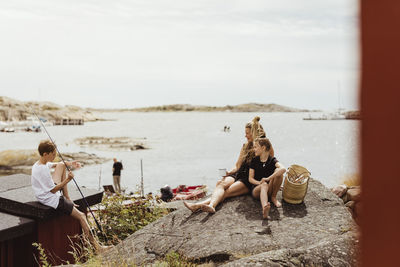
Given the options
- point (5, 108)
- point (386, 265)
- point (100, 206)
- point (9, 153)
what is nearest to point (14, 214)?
point (100, 206)

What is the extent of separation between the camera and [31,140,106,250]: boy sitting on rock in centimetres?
676

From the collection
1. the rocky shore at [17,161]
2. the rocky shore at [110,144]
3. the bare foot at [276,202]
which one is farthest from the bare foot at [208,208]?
the rocky shore at [110,144]

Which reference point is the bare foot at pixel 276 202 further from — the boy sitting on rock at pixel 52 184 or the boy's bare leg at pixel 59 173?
the boy's bare leg at pixel 59 173

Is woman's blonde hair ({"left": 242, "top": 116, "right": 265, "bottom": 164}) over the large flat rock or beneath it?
over

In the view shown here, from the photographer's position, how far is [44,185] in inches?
271

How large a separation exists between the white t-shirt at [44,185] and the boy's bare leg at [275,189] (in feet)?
11.2

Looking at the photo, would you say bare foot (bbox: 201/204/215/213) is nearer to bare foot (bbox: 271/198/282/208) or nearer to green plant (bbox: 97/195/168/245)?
bare foot (bbox: 271/198/282/208)

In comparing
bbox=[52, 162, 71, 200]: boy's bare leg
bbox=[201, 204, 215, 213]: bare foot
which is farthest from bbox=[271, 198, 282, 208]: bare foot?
bbox=[52, 162, 71, 200]: boy's bare leg

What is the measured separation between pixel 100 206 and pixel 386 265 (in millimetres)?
9031

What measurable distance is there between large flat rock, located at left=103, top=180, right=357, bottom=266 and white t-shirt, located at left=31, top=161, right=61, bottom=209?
133 centimetres

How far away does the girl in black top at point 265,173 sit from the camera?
7105mm

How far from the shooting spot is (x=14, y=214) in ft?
24.0

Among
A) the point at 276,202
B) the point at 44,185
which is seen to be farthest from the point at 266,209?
the point at 44,185

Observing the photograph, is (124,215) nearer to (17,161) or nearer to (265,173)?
(265,173)
